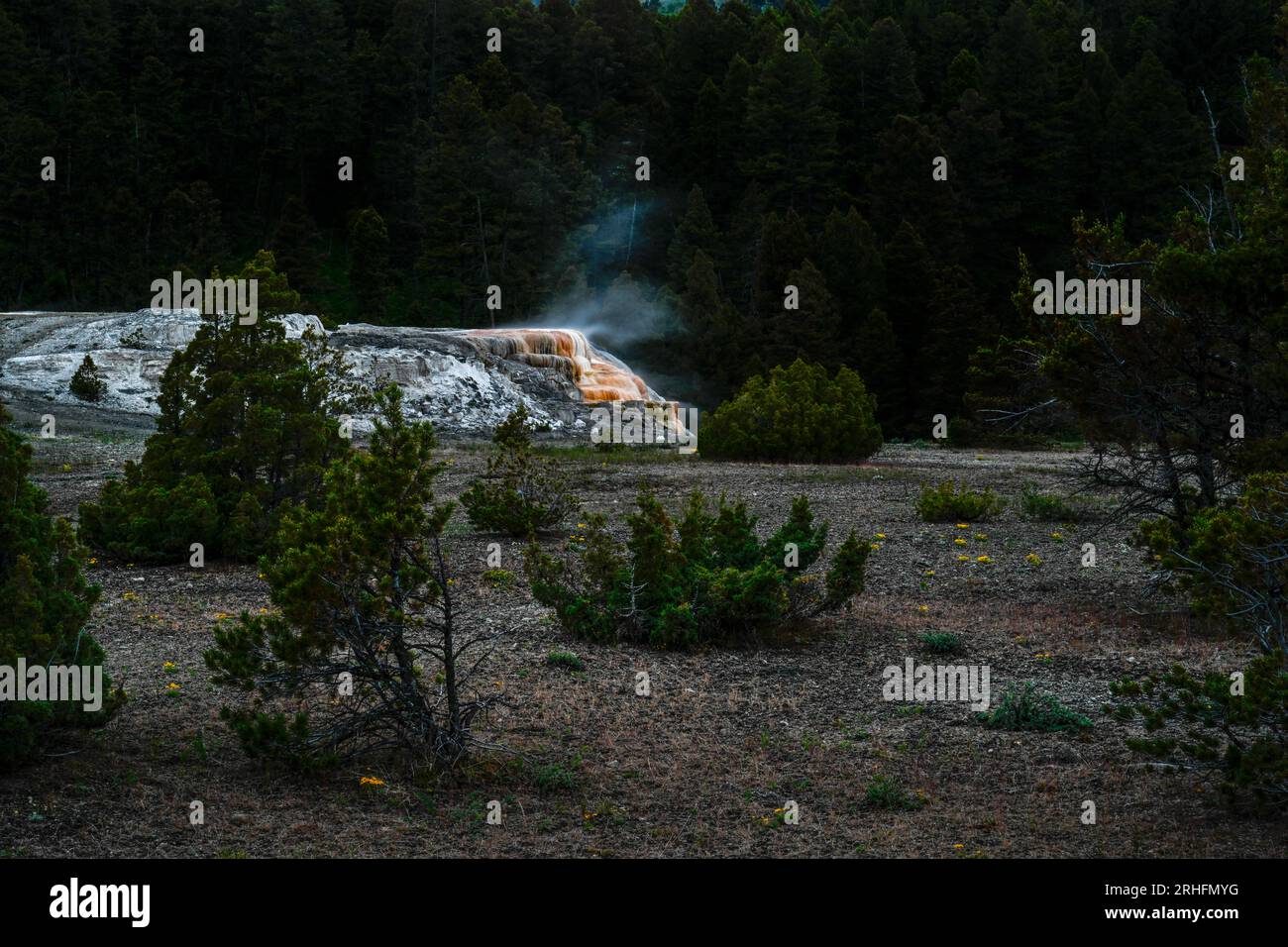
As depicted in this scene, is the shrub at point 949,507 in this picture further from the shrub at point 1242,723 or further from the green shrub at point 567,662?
the shrub at point 1242,723

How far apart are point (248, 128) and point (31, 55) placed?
8.98 m

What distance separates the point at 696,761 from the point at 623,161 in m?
52.1

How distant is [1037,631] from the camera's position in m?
10.0

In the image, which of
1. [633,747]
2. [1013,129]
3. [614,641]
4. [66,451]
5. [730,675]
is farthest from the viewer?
[1013,129]

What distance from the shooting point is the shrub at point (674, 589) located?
952 centimetres

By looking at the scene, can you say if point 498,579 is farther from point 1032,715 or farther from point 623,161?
point 623,161

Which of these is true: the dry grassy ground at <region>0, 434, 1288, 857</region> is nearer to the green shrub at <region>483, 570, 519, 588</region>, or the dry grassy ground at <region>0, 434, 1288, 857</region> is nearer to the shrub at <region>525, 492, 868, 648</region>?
the green shrub at <region>483, 570, 519, 588</region>

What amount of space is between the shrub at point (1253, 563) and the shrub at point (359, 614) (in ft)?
11.7

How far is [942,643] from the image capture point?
938 cm

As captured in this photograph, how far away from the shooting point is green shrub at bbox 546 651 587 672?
8.91m

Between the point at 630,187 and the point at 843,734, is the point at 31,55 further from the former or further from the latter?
the point at 843,734

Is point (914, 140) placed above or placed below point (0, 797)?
above

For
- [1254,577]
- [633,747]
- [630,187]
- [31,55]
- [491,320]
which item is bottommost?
[633,747]

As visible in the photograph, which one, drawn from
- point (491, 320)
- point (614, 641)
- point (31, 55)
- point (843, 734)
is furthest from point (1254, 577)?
point (31, 55)
